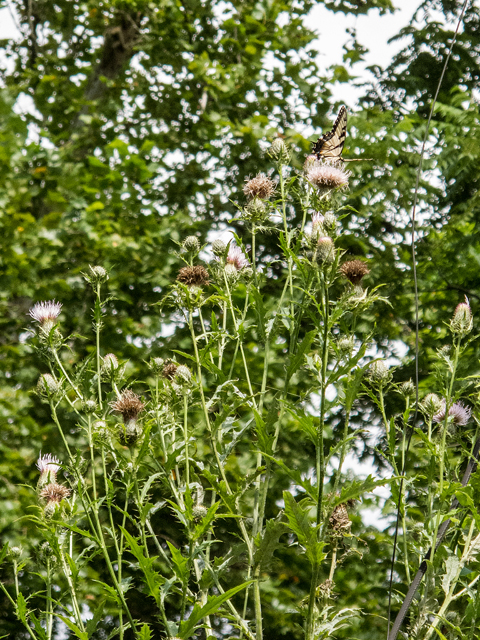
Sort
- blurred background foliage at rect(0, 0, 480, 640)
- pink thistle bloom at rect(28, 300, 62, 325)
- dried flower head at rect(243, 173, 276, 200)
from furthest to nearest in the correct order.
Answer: blurred background foliage at rect(0, 0, 480, 640), pink thistle bloom at rect(28, 300, 62, 325), dried flower head at rect(243, 173, 276, 200)

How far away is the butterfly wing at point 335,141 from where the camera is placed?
187cm

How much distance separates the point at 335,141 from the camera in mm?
1920

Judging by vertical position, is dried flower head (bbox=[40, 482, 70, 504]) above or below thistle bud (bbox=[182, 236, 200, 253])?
below

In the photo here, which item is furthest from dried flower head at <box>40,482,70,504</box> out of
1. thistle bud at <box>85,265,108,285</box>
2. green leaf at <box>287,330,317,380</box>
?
green leaf at <box>287,330,317,380</box>

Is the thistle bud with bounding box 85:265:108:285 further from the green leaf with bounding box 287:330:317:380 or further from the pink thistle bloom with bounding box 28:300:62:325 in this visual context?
the green leaf with bounding box 287:330:317:380

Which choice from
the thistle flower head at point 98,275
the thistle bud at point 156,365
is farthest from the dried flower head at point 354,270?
the thistle flower head at point 98,275

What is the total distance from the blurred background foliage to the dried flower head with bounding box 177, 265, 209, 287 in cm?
126

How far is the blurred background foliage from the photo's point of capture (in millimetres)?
3217

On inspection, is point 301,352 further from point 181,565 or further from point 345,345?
point 181,565

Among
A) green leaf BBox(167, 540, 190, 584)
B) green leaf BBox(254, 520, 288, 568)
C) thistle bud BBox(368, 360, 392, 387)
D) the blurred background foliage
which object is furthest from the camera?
the blurred background foliage

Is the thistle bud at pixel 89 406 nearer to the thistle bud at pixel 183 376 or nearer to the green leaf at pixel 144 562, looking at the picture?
the thistle bud at pixel 183 376

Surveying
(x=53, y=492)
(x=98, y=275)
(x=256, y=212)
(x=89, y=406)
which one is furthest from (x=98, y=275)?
(x=53, y=492)

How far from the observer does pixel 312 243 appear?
4.58 feet

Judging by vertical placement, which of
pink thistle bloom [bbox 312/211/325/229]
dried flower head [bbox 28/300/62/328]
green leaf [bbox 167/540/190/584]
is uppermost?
dried flower head [bbox 28/300/62/328]
